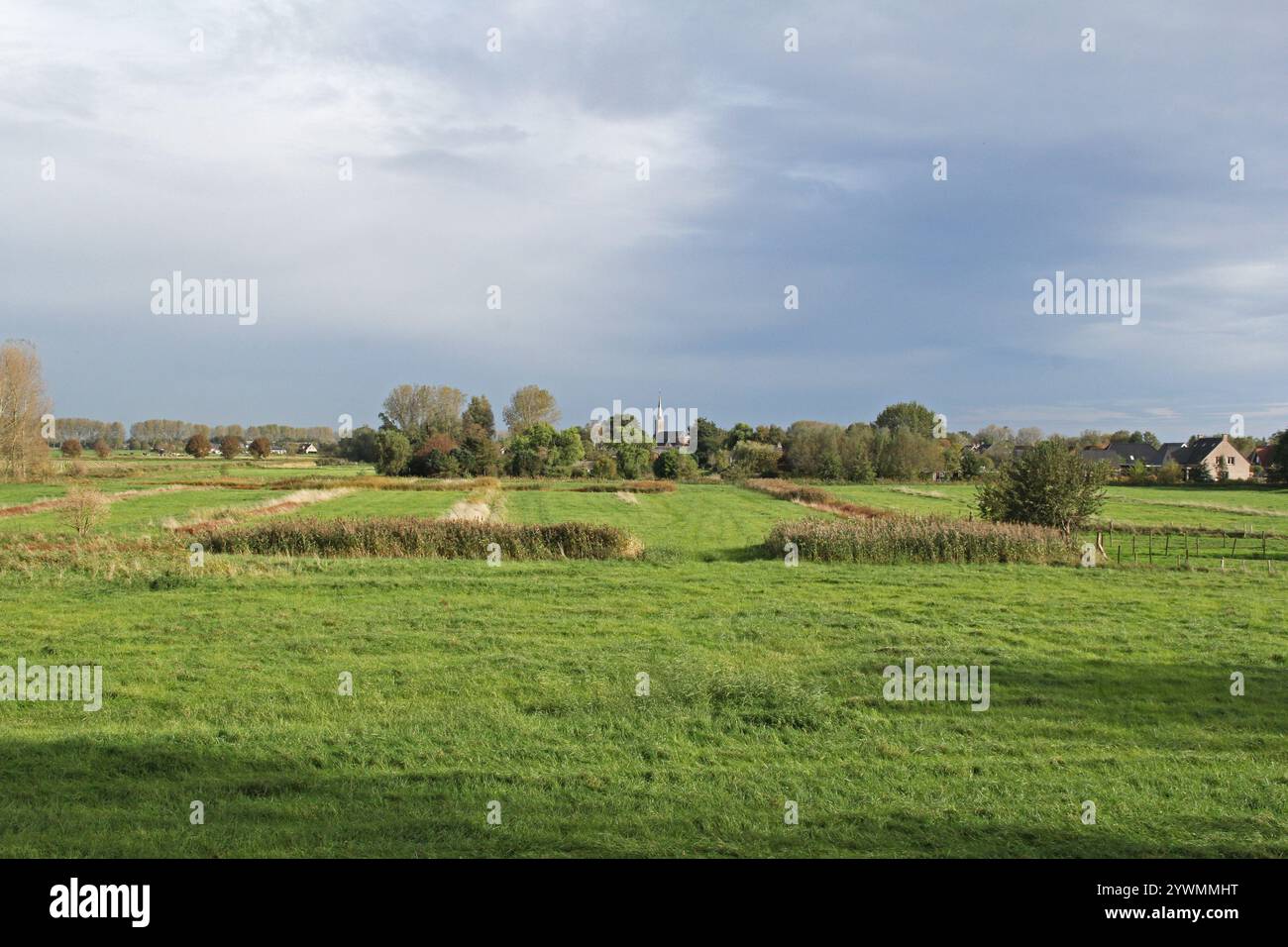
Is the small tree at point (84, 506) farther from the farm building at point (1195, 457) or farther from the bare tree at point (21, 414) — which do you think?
the farm building at point (1195, 457)

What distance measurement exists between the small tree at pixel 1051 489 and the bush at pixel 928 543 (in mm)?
3629

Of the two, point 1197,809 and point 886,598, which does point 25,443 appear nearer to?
point 886,598

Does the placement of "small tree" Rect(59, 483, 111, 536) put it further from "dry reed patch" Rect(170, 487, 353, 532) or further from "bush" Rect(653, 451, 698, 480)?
"bush" Rect(653, 451, 698, 480)

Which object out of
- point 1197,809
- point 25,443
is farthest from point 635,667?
point 25,443

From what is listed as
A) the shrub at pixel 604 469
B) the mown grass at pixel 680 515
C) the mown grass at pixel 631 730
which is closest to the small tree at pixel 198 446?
the shrub at pixel 604 469

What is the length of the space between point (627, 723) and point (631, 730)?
23cm

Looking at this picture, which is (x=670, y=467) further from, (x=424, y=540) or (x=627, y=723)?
(x=627, y=723)

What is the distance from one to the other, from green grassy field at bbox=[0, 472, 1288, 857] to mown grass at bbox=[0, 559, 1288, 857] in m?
0.04

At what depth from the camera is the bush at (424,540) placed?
83.8 feet

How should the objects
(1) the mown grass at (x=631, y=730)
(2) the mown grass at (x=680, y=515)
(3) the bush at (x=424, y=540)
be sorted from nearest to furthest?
(1) the mown grass at (x=631, y=730) < (3) the bush at (x=424, y=540) < (2) the mown grass at (x=680, y=515)

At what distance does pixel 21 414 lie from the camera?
7856 centimetres

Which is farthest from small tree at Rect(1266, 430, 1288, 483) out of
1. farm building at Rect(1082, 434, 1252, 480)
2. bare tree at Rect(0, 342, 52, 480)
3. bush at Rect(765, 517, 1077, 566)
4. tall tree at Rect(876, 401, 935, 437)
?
bare tree at Rect(0, 342, 52, 480)

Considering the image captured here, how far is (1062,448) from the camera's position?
30.9m

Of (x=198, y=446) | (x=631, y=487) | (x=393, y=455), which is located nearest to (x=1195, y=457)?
(x=631, y=487)
